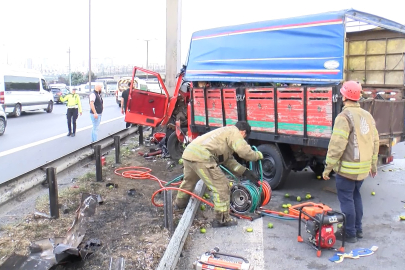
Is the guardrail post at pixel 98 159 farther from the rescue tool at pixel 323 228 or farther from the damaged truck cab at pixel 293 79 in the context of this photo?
the rescue tool at pixel 323 228

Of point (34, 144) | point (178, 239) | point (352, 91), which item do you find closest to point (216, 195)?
point (178, 239)

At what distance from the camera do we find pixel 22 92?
21.0 metres

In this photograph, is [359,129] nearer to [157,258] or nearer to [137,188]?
[157,258]

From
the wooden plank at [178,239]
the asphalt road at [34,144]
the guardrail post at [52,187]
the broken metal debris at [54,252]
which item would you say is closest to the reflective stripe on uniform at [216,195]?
the wooden plank at [178,239]

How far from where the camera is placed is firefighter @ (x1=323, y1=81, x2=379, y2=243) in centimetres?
448

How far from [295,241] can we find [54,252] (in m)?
2.76

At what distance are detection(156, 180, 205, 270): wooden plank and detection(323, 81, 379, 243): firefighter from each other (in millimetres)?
1779

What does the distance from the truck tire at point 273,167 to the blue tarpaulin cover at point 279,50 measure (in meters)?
1.21

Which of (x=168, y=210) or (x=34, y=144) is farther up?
(x=168, y=210)

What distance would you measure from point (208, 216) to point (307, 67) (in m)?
2.77

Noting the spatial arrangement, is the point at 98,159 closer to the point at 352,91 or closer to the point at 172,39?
the point at 352,91

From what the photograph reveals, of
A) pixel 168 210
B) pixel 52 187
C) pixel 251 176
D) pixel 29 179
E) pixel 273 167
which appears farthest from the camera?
pixel 273 167

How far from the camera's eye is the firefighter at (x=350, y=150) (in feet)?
14.7

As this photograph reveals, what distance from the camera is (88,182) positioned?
7.08 metres
